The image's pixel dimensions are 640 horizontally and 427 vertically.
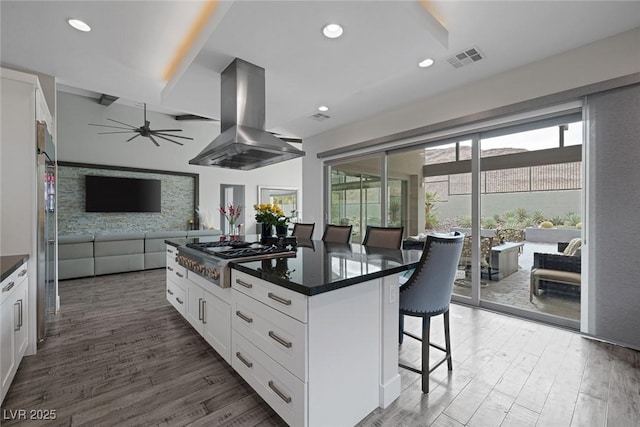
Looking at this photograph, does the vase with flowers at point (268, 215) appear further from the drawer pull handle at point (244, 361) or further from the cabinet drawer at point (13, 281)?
the cabinet drawer at point (13, 281)

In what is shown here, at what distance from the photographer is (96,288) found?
442cm

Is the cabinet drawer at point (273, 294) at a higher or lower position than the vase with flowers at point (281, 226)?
lower

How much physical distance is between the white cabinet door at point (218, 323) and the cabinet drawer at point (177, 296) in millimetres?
622

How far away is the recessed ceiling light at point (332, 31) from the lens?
1991 millimetres

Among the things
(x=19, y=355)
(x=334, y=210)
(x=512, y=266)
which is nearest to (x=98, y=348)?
(x=19, y=355)

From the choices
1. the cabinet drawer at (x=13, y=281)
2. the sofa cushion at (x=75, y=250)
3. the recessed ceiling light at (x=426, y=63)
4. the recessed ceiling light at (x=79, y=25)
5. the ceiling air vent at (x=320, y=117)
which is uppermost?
the ceiling air vent at (x=320, y=117)

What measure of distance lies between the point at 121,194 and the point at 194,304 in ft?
16.9

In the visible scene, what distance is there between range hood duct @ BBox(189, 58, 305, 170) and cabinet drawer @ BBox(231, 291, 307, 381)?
4.35ft

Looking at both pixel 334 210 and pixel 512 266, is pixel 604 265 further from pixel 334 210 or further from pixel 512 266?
pixel 334 210

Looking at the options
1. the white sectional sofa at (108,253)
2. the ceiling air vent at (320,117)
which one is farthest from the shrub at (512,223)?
the white sectional sofa at (108,253)

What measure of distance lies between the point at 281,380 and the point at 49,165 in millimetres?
3339

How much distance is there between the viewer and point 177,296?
3.03m

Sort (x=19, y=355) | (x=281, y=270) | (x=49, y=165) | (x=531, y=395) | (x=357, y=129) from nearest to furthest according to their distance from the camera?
1. (x=281, y=270)
2. (x=531, y=395)
3. (x=19, y=355)
4. (x=49, y=165)
5. (x=357, y=129)

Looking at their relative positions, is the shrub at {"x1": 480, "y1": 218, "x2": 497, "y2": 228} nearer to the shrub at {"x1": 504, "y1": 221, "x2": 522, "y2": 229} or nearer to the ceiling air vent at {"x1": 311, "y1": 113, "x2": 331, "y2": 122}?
the shrub at {"x1": 504, "y1": 221, "x2": 522, "y2": 229}
